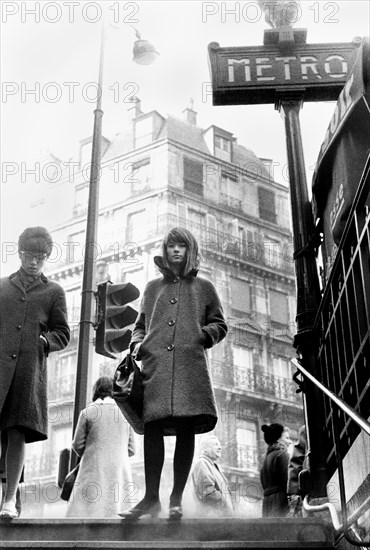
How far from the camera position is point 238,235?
116ft

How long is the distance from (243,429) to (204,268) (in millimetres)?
6968

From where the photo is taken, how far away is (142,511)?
4789 mm

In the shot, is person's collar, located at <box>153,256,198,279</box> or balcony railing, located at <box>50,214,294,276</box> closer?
person's collar, located at <box>153,256,198,279</box>

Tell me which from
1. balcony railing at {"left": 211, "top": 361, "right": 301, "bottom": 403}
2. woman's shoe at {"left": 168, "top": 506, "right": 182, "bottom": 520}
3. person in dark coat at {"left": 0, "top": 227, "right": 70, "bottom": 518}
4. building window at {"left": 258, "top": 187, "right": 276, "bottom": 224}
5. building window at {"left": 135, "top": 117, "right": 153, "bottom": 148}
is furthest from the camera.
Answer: building window at {"left": 258, "top": 187, "right": 276, "bottom": 224}

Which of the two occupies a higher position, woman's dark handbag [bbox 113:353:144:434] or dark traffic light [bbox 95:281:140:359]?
dark traffic light [bbox 95:281:140:359]

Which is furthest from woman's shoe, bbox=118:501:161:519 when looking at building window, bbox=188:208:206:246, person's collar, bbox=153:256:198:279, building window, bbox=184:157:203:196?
building window, bbox=184:157:203:196

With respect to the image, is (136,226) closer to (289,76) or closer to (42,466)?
(42,466)

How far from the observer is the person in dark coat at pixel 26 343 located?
5.38 m

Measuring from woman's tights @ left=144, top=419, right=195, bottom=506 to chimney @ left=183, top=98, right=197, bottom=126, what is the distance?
34.0 metres

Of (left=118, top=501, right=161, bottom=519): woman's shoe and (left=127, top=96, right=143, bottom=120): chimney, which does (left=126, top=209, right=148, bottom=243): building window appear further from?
(left=118, top=501, right=161, bottom=519): woman's shoe

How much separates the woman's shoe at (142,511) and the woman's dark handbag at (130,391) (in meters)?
0.58

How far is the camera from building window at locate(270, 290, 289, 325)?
35.7 m

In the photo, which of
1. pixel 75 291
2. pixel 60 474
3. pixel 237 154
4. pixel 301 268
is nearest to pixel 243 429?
pixel 75 291

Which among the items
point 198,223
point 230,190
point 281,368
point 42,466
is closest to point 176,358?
point 198,223
